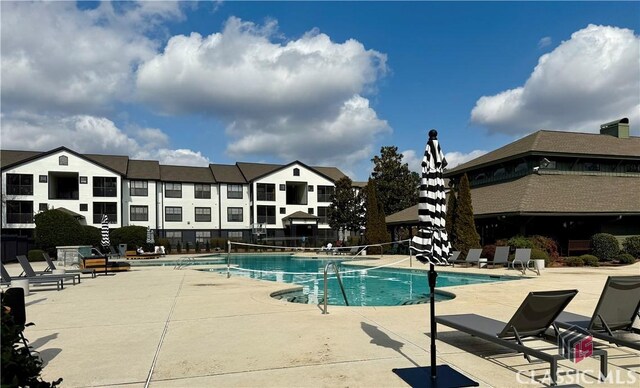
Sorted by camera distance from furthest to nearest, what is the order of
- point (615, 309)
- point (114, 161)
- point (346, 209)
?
point (114, 161), point (346, 209), point (615, 309)

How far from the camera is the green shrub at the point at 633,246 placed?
85.5ft

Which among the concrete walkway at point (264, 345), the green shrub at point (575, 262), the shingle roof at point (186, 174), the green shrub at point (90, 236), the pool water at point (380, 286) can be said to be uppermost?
the shingle roof at point (186, 174)

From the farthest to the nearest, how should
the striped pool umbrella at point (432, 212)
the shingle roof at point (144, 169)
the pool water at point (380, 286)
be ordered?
Answer: the shingle roof at point (144, 169)
the pool water at point (380, 286)
the striped pool umbrella at point (432, 212)

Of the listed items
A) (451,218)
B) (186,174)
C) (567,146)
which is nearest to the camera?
(451,218)

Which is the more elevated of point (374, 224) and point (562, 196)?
point (562, 196)

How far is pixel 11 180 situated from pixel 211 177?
68.4 ft

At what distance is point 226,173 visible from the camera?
58594 mm

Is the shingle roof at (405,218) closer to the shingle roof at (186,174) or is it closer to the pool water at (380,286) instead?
the pool water at (380,286)

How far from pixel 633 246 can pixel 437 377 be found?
87.7 ft

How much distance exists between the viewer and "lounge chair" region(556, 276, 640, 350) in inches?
233

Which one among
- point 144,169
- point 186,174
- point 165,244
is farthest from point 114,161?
point 165,244

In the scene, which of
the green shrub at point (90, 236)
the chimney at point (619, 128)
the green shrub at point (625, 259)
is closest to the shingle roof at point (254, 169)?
the green shrub at point (90, 236)

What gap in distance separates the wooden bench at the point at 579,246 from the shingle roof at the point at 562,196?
1770 millimetres

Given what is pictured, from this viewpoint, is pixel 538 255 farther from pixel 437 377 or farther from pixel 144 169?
pixel 144 169
